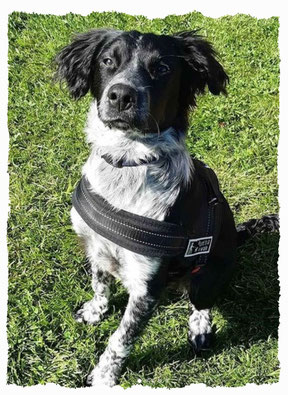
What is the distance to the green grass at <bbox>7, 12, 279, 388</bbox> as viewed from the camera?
3.67 m

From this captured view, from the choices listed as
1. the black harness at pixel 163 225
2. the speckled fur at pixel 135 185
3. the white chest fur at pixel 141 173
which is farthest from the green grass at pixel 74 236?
the white chest fur at pixel 141 173

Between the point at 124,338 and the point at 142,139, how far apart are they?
122cm

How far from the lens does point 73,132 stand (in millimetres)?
4848

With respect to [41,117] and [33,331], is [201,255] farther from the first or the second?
[41,117]

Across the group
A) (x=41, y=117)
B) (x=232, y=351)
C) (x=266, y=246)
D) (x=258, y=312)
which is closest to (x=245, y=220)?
(x=266, y=246)

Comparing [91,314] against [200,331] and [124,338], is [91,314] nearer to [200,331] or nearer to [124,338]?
[124,338]

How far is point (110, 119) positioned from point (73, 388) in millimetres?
1822

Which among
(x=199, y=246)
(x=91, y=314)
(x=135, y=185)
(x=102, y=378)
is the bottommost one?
(x=102, y=378)

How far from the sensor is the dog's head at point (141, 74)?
2725 millimetres

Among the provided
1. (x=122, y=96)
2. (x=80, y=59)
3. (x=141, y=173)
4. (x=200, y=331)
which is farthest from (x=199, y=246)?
(x=80, y=59)

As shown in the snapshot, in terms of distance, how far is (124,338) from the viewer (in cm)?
326

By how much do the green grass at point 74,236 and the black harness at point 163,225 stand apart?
87 centimetres

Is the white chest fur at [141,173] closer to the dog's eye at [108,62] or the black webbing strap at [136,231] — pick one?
the black webbing strap at [136,231]

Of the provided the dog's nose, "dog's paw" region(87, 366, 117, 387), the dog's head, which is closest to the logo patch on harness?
the dog's head
